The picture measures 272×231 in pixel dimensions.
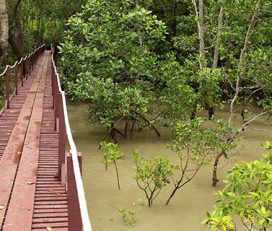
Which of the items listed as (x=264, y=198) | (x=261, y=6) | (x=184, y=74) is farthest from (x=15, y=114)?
(x=264, y=198)

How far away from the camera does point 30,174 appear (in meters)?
6.66

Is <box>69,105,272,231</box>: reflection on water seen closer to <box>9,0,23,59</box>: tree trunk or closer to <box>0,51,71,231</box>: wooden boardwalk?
<box>0,51,71,231</box>: wooden boardwalk

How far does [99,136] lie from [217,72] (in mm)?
5413

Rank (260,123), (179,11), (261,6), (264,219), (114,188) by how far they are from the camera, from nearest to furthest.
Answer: (264,219)
(114,188)
(261,6)
(260,123)
(179,11)

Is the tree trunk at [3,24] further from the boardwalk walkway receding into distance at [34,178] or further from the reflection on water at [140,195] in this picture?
the reflection on water at [140,195]

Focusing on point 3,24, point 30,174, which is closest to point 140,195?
point 30,174

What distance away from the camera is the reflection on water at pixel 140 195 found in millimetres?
8953

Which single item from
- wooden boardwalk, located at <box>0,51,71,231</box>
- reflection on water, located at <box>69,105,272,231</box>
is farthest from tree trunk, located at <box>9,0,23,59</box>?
wooden boardwalk, located at <box>0,51,71,231</box>

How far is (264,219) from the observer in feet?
15.8

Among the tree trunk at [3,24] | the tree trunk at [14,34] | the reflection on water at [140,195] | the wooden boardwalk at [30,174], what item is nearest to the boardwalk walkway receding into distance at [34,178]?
the wooden boardwalk at [30,174]

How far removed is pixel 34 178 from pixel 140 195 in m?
4.28

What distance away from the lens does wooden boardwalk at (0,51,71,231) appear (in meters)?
5.19

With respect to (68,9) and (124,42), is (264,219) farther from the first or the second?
(68,9)

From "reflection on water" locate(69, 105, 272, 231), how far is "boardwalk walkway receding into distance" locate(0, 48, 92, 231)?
6.44 feet
